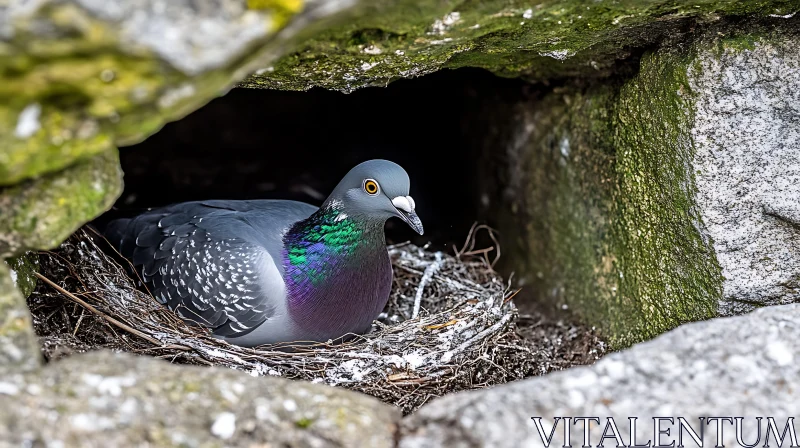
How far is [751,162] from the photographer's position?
299 centimetres

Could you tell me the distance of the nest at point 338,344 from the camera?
333 cm

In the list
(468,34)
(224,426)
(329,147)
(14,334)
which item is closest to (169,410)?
(224,426)

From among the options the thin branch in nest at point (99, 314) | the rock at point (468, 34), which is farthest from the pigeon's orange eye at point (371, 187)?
the thin branch in nest at point (99, 314)

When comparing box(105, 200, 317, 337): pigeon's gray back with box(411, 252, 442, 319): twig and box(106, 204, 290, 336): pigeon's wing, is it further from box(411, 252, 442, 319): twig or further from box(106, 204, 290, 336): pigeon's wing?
box(411, 252, 442, 319): twig

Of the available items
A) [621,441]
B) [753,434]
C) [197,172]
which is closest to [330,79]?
[621,441]

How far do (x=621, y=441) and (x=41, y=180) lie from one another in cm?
195

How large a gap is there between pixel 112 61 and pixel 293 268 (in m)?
1.86

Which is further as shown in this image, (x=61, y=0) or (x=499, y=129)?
(x=499, y=129)

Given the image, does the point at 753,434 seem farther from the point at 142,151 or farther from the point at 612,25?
the point at 142,151

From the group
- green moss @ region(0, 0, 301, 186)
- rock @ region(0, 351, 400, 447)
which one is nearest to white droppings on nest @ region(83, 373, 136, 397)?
rock @ region(0, 351, 400, 447)

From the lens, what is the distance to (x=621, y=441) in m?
2.19

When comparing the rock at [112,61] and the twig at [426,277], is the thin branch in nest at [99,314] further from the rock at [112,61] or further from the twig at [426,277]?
the twig at [426,277]

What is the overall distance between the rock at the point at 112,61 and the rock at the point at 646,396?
1224mm

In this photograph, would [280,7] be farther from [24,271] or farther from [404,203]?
[24,271]
